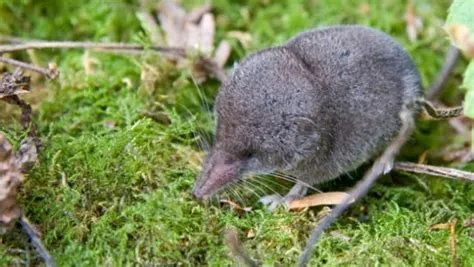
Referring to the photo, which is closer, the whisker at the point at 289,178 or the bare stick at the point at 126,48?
the whisker at the point at 289,178

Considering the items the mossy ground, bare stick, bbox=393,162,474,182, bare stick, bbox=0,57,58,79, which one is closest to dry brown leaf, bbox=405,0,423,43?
the mossy ground

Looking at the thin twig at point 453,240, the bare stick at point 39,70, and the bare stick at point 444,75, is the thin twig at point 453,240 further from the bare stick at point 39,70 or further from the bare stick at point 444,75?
the bare stick at point 39,70

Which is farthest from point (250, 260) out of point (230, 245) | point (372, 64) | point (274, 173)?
point (372, 64)

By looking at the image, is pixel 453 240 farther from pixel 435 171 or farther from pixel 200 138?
pixel 200 138

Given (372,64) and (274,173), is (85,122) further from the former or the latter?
(372,64)

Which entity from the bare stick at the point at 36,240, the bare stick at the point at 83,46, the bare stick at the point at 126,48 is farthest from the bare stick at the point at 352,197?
the bare stick at the point at 83,46

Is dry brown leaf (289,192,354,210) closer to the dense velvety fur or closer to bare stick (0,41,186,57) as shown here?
the dense velvety fur
